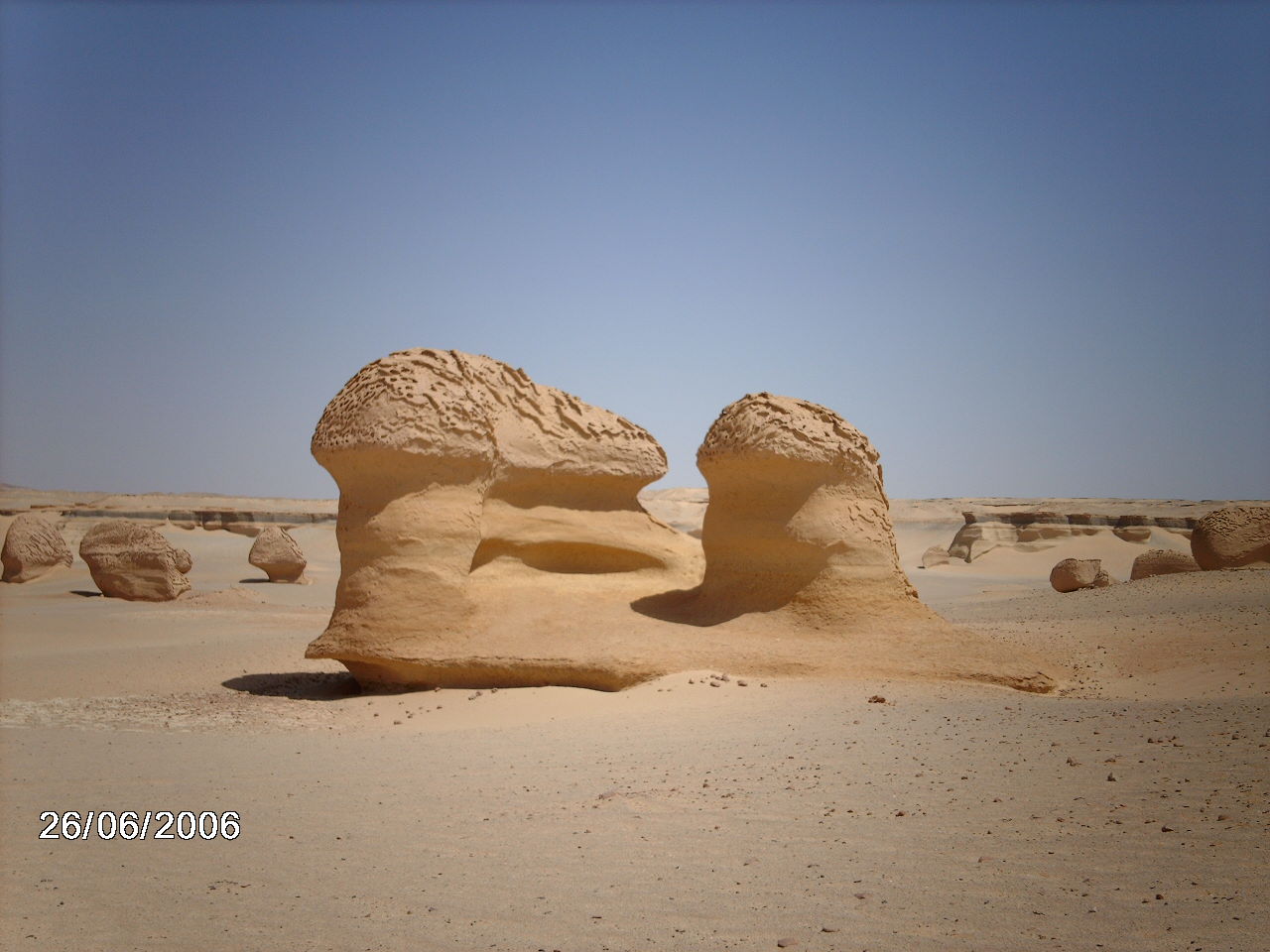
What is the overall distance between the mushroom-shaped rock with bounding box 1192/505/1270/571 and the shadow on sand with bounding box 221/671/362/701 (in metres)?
14.0

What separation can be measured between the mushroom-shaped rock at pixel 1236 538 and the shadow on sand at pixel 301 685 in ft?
45.9

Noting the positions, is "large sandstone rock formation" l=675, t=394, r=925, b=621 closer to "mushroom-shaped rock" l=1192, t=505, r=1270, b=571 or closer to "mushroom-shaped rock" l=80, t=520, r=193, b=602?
"mushroom-shaped rock" l=1192, t=505, r=1270, b=571

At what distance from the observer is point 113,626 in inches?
573

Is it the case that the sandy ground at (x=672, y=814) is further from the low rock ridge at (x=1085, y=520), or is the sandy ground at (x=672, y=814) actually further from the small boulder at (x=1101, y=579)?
the low rock ridge at (x=1085, y=520)

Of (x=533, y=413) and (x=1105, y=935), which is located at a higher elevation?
(x=533, y=413)

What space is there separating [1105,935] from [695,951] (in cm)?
128

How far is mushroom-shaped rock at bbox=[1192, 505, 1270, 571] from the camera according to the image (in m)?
16.0

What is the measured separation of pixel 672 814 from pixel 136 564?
16.2 meters

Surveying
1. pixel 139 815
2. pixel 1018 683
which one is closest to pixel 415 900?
pixel 139 815

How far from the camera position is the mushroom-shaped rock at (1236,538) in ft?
52.4

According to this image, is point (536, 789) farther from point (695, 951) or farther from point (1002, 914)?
point (1002, 914)

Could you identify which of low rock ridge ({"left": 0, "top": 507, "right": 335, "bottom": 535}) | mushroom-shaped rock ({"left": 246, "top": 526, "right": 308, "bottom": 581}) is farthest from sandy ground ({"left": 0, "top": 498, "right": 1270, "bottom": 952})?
low rock ridge ({"left": 0, "top": 507, "right": 335, "bottom": 535})

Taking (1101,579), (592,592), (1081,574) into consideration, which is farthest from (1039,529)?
(592,592)

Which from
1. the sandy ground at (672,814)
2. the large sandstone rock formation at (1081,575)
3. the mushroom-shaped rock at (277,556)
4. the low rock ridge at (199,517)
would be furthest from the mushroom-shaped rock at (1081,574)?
the low rock ridge at (199,517)
